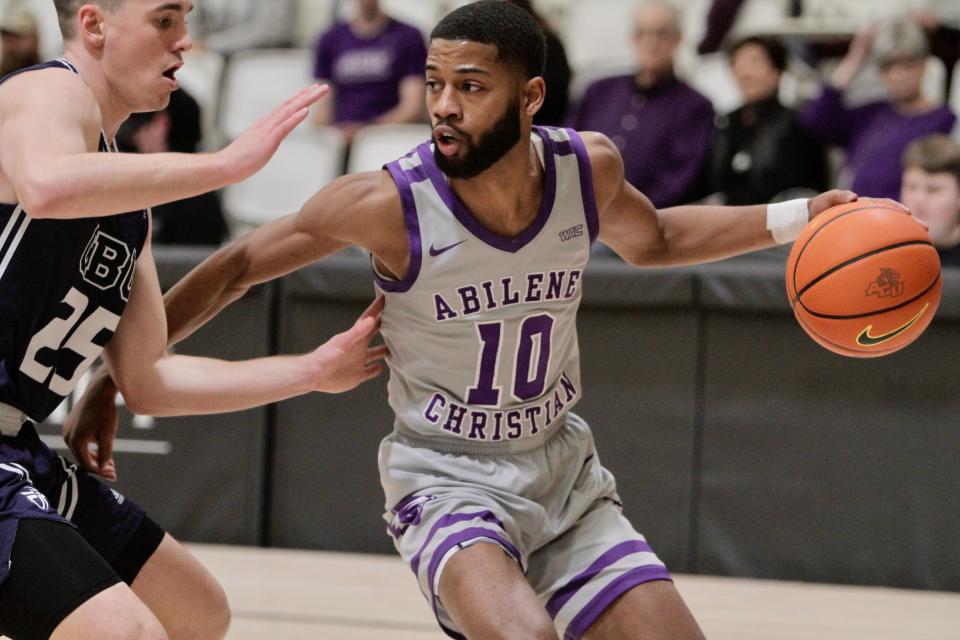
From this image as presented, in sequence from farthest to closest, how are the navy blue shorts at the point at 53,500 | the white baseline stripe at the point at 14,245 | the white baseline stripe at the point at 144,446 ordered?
the white baseline stripe at the point at 144,446
the white baseline stripe at the point at 14,245
the navy blue shorts at the point at 53,500

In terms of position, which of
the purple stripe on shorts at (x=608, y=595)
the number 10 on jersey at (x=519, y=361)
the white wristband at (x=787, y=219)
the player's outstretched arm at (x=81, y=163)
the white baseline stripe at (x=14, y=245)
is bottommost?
the purple stripe on shorts at (x=608, y=595)

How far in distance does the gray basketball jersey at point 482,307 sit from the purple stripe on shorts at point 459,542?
29cm

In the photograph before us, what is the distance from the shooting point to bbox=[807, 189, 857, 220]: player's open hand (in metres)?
3.69

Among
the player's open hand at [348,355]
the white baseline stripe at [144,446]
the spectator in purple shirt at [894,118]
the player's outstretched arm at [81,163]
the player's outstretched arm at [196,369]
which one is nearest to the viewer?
the player's outstretched arm at [81,163]

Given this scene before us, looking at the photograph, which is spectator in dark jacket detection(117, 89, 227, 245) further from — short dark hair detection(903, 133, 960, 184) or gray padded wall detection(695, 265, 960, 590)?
short dark hair detection(903, 133, 960, 184)

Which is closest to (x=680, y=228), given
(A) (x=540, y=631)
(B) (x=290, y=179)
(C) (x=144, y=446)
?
(A) (x=540, y=631)

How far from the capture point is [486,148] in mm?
3363

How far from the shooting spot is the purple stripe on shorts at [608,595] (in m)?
3.40

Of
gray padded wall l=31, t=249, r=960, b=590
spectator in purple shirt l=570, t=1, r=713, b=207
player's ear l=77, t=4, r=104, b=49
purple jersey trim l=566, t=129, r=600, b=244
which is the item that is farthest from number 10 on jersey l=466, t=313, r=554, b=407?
spectator in purple shirt l=570, t=1, r=713, b=207

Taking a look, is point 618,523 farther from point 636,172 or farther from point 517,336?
point 636,172

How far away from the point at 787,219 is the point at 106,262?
1.80 metres

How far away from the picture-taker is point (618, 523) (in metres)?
3.60

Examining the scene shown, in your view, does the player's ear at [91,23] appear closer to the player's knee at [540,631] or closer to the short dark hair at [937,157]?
the player's knee at [540,631]

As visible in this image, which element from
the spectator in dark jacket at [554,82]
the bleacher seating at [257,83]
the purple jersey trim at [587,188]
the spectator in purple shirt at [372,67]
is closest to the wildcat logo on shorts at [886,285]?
the purple jersey trim at [587,188]
